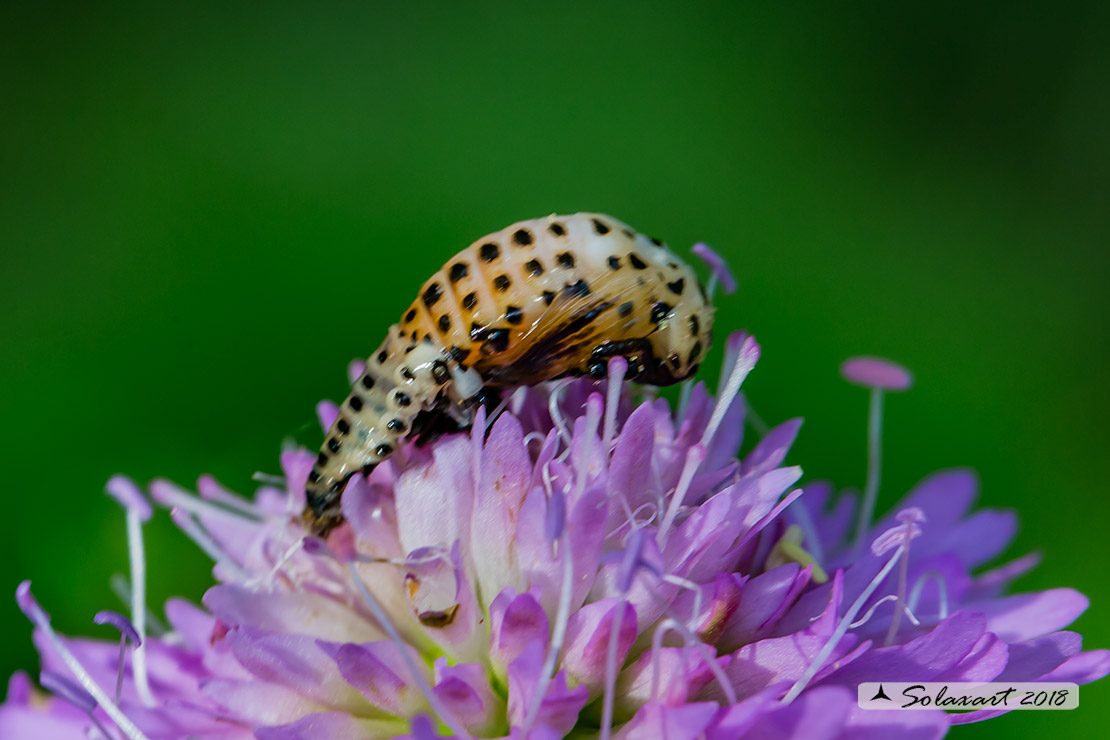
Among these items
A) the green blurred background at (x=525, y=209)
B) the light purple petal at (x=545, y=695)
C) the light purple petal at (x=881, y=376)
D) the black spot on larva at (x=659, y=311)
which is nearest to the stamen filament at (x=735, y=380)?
the black spot on larva at (x=659, y=311)

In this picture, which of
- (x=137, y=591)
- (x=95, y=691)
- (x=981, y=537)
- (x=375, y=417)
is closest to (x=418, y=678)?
(x=375, y=417)

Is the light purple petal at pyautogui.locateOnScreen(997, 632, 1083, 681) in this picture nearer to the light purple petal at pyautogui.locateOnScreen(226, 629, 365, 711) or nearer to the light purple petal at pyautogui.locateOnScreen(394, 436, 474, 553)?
the light purple petal at pyautogui.locateOnScreen(394, 436, 474, 553)

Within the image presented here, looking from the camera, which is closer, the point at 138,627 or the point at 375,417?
the point at 375,417

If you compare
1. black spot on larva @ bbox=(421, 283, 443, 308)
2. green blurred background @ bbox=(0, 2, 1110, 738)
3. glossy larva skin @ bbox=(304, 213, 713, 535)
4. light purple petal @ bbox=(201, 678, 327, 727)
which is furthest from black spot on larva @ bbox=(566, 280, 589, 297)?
green blurred background @ bbox=(0, 2, 1110, 738)

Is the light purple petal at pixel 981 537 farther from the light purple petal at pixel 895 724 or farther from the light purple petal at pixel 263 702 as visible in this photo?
the light purple petal at pixel 263 702

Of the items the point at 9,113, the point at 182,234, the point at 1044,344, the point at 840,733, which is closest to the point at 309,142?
the point at 182,234

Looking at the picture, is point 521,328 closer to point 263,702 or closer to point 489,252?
point 489,252
